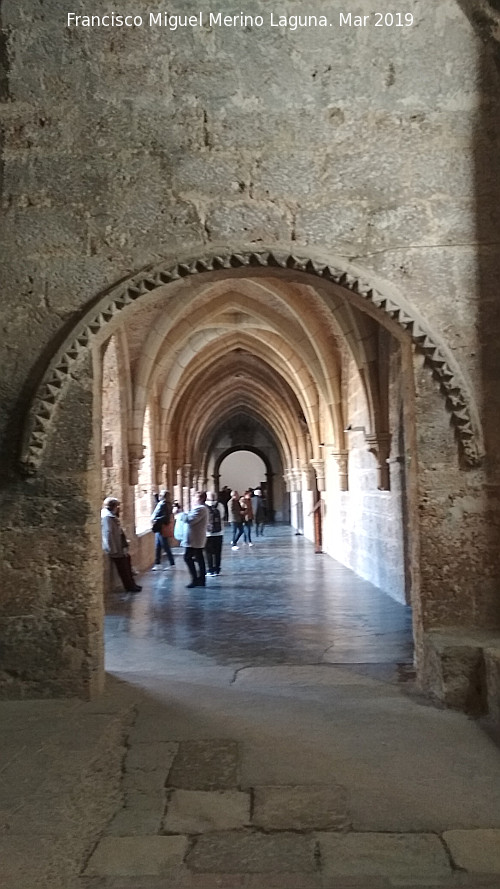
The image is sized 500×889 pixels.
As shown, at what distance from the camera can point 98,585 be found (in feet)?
12.7

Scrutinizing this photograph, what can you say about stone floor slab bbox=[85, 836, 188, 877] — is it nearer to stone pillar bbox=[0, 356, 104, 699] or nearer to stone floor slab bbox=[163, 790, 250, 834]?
stone floor slab bbox=[163, 790, 250, 834]

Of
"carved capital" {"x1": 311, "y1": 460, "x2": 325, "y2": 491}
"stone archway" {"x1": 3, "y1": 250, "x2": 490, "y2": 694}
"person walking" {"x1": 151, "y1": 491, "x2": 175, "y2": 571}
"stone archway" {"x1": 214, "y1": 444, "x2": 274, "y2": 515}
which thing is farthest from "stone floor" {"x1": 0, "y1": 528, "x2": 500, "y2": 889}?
"stone archway" {"x1": 214, "y1": 444, "x2": 274, "y2": 515}

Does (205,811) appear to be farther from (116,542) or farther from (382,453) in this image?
(116,542)

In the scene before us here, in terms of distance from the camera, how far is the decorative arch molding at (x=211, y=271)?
380cm

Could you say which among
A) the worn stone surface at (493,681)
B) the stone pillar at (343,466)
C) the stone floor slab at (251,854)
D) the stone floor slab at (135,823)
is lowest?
the stone floor slab at (251,854)

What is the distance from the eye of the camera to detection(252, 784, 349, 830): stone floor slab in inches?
98.7

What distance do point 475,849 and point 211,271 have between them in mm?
2960

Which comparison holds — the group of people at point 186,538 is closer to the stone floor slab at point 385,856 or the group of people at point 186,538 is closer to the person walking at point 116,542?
the person walking at point 116,542

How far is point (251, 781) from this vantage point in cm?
285

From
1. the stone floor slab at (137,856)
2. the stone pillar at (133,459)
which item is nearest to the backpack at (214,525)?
the stone pillar at (133,459)

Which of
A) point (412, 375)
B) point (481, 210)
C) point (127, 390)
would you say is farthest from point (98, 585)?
point (127, 390)

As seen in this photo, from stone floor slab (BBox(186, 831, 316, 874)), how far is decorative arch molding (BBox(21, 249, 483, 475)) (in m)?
2.14

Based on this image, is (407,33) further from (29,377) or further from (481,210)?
(29,377)

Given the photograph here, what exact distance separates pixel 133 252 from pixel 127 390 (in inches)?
247
